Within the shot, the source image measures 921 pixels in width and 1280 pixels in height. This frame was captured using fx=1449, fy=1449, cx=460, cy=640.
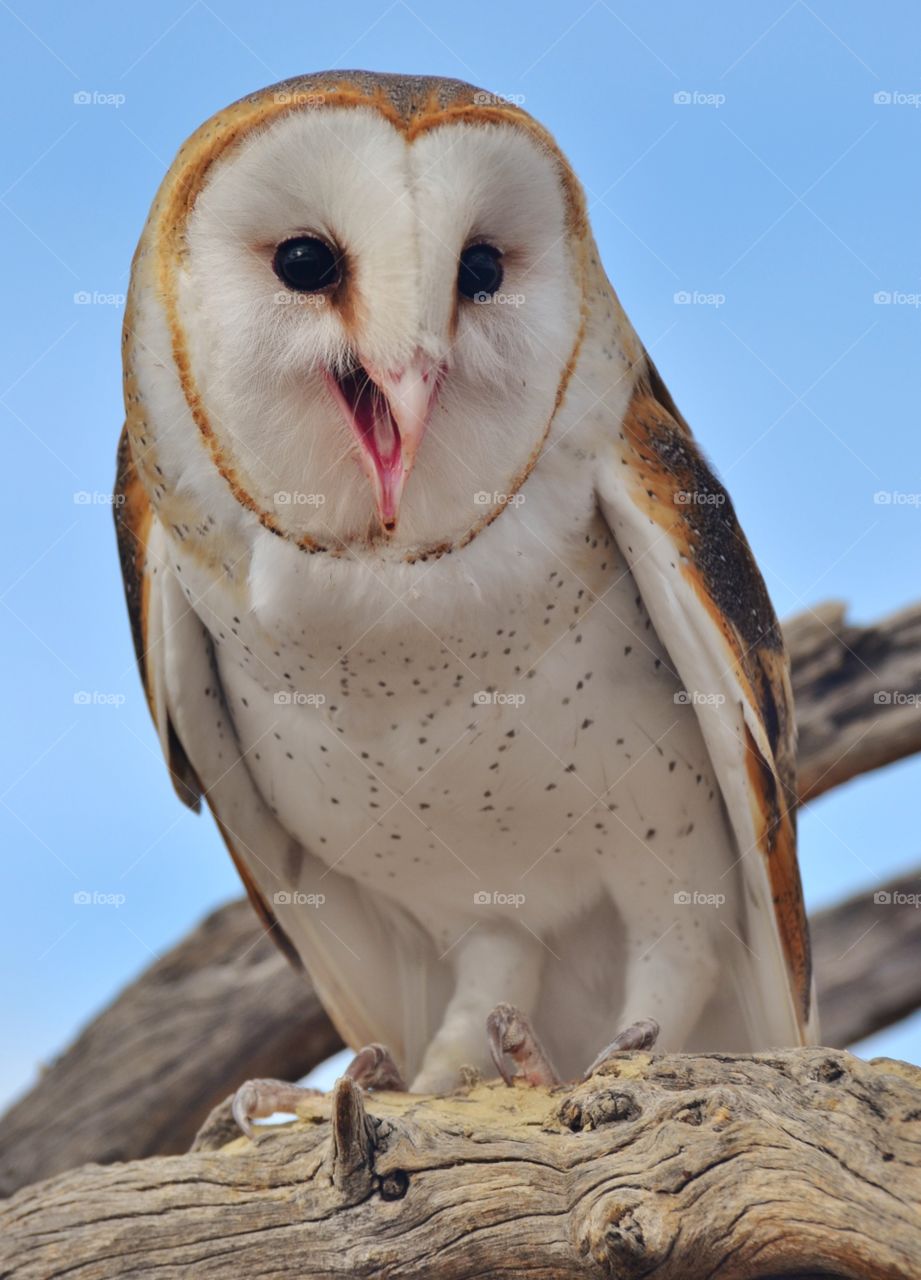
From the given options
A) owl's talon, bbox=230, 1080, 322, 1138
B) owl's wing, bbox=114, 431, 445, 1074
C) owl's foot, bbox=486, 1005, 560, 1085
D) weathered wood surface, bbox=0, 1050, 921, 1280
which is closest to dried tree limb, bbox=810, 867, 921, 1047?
owl's wing, bbox=114, 431, 445, 1074

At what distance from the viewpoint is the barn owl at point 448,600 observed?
2146mm

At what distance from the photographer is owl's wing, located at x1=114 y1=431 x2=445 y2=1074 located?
276cm

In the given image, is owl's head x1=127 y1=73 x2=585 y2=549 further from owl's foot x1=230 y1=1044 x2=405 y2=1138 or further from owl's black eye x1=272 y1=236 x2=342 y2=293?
owl's foot x1=230 y1=1044 x2=405 y2=1138

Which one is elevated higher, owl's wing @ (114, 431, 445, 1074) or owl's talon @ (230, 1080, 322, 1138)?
owl's wing @ (114, 431, 445, 1074)

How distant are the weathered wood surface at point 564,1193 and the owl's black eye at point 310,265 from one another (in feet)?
3.73

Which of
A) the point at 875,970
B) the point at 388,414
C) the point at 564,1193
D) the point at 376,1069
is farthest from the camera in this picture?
the point at 875,970

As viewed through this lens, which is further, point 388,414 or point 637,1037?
point 637,1037

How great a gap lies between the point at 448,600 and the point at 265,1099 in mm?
951

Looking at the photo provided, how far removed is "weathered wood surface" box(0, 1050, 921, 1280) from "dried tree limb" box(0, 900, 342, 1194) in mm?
1842

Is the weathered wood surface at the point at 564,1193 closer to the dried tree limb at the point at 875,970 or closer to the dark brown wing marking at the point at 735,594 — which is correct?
the dark brown wing marking at the point at 735,594

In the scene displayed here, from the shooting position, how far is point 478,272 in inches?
85.9

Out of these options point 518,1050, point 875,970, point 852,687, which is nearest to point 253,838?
point 518,1050

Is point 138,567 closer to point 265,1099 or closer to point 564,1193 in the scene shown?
point 265,1099

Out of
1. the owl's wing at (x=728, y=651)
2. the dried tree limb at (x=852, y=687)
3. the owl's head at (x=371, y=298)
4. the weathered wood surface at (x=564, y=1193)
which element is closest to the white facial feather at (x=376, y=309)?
the owl's head at (x=371, y=298)
